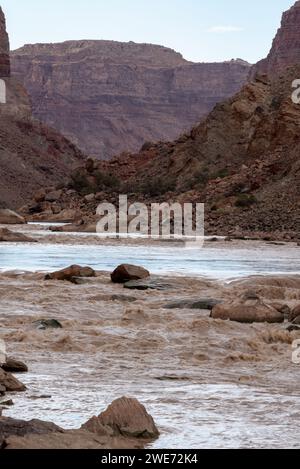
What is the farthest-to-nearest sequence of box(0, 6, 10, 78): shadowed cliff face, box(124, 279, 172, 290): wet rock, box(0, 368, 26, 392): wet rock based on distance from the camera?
box(0, 6, 10, 78): shadowed cliff face → box(124, 279, 172, 290): wet rock → box(0, 368, 26, 392): wet rock

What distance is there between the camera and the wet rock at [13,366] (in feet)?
32.9

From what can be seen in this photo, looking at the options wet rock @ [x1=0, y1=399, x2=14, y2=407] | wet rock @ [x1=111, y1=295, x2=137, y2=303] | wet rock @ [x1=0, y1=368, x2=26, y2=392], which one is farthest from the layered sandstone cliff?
wet rock @ [x1=0, y1=399, x2=14, y2=407]

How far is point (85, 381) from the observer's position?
970cm

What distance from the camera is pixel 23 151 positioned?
322 feet

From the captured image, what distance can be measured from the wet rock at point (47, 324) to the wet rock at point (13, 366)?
9.64 ft

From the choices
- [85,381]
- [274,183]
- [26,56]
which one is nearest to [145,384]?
Answer: [85,381]

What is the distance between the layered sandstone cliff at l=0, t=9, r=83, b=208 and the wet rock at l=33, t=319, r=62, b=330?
228ft

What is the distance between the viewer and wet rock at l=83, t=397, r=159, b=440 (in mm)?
7504

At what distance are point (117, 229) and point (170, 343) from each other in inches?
1327

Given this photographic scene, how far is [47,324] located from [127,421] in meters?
5.82

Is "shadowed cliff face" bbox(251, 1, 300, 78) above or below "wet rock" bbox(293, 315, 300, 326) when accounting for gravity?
above

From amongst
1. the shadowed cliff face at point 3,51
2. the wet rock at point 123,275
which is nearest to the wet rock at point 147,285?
the wet rock at point 123,275

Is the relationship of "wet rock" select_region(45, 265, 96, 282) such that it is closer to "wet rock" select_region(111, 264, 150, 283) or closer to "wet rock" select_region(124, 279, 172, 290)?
"wet rock" select_region(111, 264, 150, 283)
